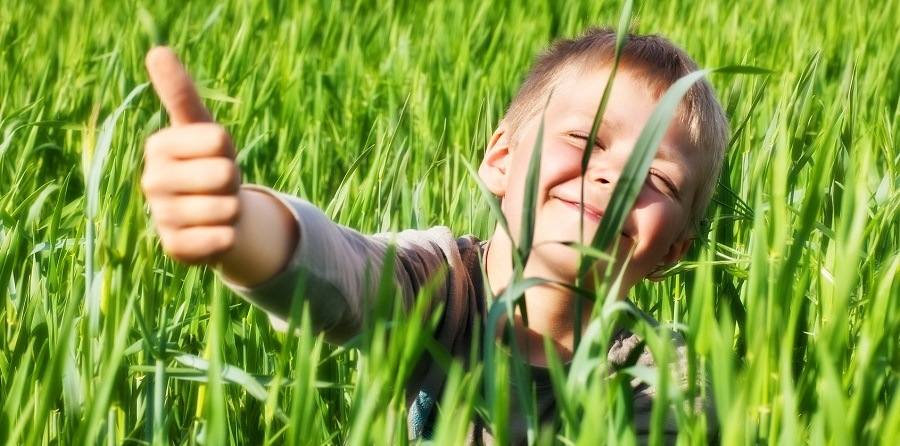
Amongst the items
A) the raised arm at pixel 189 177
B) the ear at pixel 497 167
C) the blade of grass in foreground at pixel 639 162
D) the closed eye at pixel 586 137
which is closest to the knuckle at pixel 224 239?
the raised arm at pixel 189 177

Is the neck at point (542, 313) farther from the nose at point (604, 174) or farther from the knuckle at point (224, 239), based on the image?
the knuckle at point (224, 239)

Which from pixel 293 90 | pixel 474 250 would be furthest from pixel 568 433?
pixel 293 90

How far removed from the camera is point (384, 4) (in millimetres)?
3195

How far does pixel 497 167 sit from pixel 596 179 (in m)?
0.24

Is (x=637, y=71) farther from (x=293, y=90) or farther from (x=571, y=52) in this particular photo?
(x=293, y=90)

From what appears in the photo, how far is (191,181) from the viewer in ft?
2.41

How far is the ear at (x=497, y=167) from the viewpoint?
51.8 inches

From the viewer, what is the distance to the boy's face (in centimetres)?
109

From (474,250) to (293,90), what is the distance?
34.7 inches

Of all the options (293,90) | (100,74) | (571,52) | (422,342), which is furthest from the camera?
(100,74)

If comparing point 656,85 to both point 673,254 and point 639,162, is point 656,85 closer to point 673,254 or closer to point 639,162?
point 673,254

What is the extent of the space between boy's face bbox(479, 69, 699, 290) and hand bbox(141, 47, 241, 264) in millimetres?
383

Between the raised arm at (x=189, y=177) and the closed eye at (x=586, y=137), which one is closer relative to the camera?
the raised arm at (x=189, y=177)

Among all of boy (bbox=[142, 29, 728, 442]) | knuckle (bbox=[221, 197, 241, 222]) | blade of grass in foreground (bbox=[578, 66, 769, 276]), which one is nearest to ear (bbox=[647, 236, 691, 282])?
boy (bbox=[142, 29, 728, 442])
